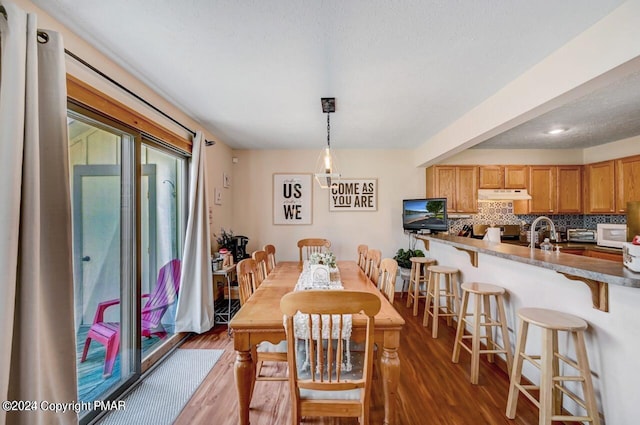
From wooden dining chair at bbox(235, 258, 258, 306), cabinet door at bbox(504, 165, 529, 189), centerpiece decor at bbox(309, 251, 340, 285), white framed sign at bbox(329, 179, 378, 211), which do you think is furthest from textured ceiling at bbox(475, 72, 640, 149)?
wooden dining chair at bbox(235, 258, 258, 306)

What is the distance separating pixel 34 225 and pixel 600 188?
6178 mm

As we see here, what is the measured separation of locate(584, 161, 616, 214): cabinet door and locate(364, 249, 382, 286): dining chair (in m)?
3.74

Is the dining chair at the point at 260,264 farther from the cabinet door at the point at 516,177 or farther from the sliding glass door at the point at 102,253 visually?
the cabinet door at the point at 516,177

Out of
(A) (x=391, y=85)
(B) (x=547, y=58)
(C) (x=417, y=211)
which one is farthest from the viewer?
(C) (x=417, y=211)

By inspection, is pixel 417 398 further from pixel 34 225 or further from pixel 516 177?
pixel 516 177

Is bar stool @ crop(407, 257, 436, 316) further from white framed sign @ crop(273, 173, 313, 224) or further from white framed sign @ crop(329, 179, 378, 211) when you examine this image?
white framed sign @ crop(273, 173, 313, 224)

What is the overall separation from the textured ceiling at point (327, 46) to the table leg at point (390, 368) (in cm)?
178

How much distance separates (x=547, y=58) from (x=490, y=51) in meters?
0.42

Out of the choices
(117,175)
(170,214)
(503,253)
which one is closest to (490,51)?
(503,253)

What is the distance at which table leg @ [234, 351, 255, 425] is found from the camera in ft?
5.10

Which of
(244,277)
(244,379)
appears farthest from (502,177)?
(244,379)

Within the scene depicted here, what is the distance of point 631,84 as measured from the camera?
2223 mm

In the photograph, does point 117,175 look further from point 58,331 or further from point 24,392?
point 24,392

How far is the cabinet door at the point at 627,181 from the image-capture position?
352 cm
